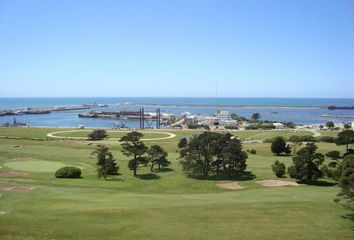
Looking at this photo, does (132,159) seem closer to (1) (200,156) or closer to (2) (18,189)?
(1) (200,156)

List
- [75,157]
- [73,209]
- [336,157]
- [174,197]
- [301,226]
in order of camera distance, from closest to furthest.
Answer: [301,226], [73,209], [174,197], [336,157], [75,157]

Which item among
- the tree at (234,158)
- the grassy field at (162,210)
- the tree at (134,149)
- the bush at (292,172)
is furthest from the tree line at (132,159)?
the bush at (292,172)

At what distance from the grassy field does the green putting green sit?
1801 millimetres

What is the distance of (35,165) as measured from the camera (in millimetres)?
51625

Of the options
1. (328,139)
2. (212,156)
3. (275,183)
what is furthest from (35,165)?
(328,139)

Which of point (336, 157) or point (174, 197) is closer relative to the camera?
point (174, 197)

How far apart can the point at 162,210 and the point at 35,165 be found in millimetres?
29346

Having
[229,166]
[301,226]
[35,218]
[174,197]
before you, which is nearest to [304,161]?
[229,166]

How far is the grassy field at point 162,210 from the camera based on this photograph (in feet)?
76.1

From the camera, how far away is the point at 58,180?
4178cm

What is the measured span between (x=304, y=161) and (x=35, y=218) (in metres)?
29.9

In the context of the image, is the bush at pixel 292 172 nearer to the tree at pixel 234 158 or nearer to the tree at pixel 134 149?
the tree at pixel 234 158

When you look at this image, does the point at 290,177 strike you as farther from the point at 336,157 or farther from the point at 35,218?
the point at 35,218

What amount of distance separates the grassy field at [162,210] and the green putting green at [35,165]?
180cm
